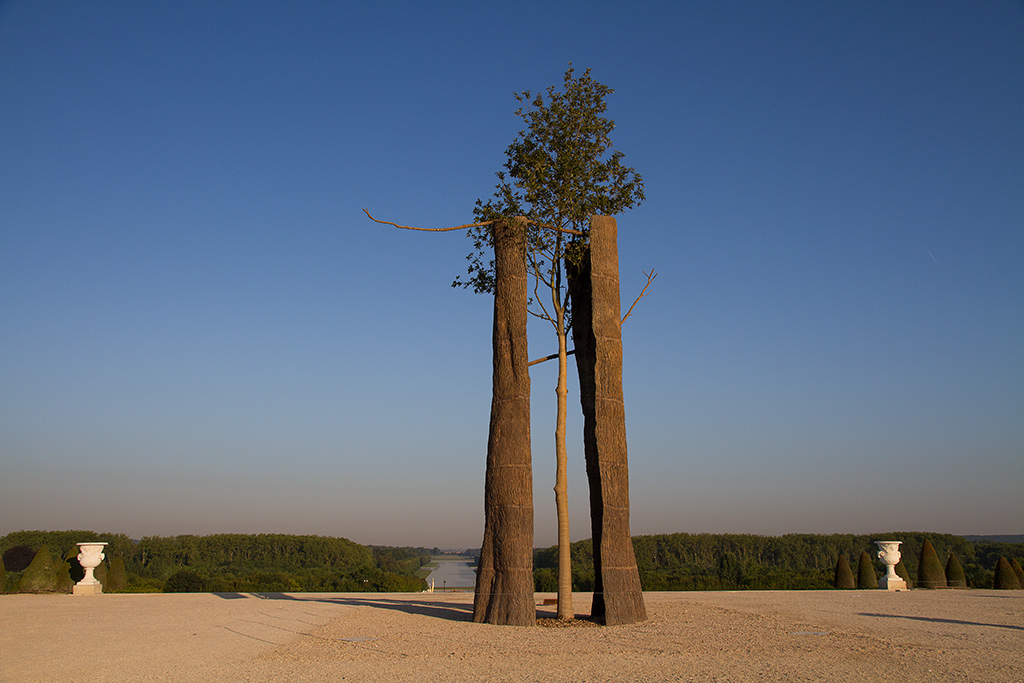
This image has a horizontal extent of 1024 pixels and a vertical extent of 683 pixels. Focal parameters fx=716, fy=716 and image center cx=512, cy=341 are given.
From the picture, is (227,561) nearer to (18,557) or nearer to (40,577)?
(18,557)

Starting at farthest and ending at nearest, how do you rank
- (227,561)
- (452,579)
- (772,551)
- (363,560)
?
(452,579) < (363,560) < (227,561) < (772,551)

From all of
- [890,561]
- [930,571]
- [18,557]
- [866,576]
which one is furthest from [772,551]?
[18,557]

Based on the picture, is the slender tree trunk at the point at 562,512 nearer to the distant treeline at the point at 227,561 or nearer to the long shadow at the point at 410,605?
the long shadow at the point at 410,605

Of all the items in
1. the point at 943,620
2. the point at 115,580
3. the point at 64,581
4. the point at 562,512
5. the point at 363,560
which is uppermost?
the point at 562,512

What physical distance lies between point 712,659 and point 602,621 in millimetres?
3892

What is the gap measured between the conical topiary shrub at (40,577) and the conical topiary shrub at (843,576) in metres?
24.7

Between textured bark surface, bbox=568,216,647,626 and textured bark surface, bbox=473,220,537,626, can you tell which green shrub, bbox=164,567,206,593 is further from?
textured bark surface, bbox=568,216,647,626

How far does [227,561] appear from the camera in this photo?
168ft

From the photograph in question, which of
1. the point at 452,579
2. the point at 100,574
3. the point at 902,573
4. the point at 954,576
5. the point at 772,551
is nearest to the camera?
the point at 100,574

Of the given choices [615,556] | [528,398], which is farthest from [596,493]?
[528,398]

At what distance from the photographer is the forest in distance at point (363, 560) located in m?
25.5

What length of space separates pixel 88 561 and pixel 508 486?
1475cm

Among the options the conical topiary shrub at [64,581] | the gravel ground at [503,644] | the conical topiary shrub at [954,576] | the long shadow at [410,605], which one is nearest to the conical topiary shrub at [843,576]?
the conical topiary shrub at [954,576]

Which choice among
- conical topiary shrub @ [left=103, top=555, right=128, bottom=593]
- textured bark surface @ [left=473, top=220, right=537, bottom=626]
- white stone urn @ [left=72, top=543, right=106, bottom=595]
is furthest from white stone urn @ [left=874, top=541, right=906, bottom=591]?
conical topiary shrub @ [left=103, top=555, right=128, bottom=593]
